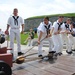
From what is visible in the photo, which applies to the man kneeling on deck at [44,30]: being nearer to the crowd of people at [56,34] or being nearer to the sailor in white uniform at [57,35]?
the crowd of people at [56,34]

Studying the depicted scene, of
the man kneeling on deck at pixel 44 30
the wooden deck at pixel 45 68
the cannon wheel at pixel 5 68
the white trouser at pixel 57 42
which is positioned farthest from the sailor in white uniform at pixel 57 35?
the cannon wheel at pixel 5 68

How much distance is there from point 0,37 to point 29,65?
1432 millimetres

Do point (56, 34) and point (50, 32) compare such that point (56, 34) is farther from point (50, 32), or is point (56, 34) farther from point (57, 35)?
point (50, 32)

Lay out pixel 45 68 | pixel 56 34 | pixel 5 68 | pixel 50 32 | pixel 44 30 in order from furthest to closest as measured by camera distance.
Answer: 1. pixel 56 34
2. pixel 50 32
3. pixel 44 30
4. pixel 45 68
5. pixel 5 68

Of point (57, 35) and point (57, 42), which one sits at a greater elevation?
point (57, 35)

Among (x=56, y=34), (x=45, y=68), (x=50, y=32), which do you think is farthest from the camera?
(x=56, y=34)

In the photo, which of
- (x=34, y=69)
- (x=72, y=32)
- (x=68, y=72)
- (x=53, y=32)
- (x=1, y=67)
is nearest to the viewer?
(x=1, y=67)

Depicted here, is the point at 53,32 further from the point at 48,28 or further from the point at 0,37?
the point at 0,37

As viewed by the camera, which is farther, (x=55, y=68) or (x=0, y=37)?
(x=55, y=68)

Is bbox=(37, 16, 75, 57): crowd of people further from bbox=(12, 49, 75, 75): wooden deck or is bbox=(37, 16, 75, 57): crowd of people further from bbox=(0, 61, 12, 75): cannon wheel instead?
bbox=(0, 61, 12, 75): cannon wheel

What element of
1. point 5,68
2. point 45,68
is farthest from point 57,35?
point 5,68

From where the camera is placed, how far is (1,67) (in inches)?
187

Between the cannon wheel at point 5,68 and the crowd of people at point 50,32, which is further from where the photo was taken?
the crowd of people at point 50,32

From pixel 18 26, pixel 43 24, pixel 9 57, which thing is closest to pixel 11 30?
pixel 18 26
